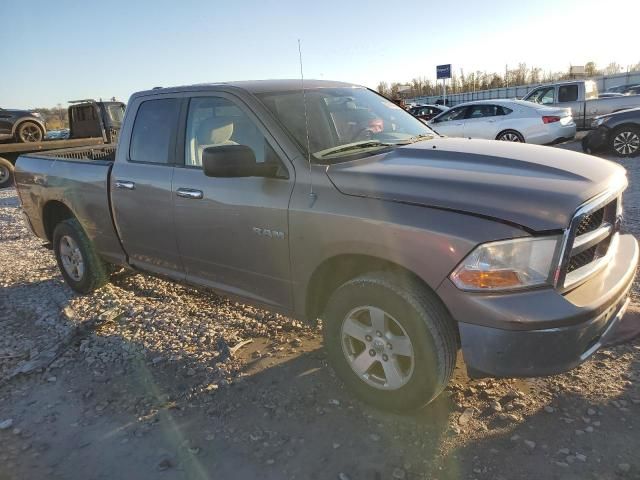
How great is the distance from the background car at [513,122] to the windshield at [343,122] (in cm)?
867

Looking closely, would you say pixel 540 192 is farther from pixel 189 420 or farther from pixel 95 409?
pixel 95 409

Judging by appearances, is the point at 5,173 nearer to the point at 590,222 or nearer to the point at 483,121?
the point at 483,121

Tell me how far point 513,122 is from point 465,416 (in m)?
11.1

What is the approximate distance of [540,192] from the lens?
2.48 metres

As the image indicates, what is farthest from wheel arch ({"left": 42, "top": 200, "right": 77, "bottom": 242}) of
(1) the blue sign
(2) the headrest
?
(1) the blue sign

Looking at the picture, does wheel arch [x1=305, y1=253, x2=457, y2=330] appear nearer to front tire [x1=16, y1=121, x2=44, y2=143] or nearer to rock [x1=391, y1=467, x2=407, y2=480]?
rock [x1=391, y1=467, x2=407, y2=480]

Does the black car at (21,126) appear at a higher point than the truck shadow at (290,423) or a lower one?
higher

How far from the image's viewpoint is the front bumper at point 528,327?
7.64 feet

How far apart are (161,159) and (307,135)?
139cm

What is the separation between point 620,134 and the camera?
11383mm

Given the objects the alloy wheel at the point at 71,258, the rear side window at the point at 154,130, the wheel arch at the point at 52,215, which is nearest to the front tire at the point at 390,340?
the rear side window at the point at 154,130

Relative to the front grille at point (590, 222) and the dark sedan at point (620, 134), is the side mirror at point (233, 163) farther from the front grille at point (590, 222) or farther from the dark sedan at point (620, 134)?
the dark sedan at point (620, 134)

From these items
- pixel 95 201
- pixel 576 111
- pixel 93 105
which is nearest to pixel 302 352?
pixel 95 201

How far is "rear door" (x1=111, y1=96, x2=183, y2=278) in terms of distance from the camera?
390 cm
